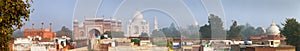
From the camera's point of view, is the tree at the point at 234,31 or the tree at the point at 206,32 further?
the tree at the point at 234,31

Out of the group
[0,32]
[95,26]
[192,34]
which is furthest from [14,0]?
[95,26]

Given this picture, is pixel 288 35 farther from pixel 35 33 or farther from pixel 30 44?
pixel 30 44

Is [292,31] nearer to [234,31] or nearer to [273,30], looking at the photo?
[273,30]

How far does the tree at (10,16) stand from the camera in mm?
5446

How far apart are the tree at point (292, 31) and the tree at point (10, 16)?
109 ft

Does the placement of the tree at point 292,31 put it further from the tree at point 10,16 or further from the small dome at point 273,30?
the tree at point 10,16

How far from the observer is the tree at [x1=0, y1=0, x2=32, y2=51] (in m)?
5.45

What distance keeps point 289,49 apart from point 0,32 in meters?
24.5

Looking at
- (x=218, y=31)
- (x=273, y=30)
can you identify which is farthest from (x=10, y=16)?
(x=273, y=30)

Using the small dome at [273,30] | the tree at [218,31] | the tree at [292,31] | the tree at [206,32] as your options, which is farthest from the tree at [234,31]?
the tree at [292,31]

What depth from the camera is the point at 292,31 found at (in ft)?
133

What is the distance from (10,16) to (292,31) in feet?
121

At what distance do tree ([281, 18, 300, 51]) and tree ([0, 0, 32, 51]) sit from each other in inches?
1311

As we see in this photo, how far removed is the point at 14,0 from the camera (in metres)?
5.64
